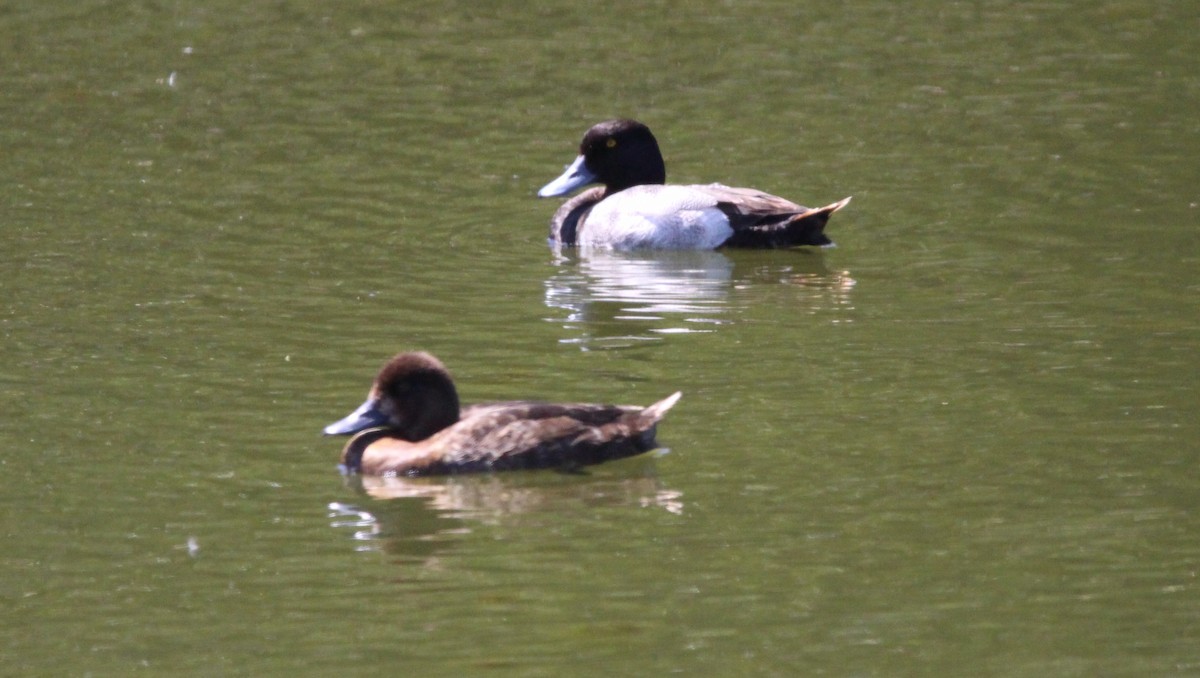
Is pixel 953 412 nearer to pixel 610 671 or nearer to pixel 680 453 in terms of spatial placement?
pixel 680 453

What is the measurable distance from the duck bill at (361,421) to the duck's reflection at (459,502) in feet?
0.73

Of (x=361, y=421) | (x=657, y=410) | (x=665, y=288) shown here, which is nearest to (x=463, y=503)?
(x=361, y=421)

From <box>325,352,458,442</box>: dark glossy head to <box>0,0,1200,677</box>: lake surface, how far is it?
305mm

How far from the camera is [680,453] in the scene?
9.47m

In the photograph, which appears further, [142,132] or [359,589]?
[142,132]

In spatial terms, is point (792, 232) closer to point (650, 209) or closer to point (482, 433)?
point (650, 209)

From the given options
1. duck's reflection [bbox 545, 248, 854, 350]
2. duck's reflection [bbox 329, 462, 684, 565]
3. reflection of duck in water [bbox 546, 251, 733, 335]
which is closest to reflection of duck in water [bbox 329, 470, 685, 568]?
duck's reflection [bbox 329, 462, 684, 565]

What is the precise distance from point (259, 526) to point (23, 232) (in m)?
6.04

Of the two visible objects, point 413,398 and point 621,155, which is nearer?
point 413,398

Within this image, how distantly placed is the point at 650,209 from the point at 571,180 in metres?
0.96

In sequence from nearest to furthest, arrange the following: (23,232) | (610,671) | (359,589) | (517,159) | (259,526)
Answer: (610,671), (359,589), (259,526), (23,232), (517,159)

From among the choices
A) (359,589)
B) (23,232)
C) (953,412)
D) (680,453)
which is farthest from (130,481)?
(23,232)

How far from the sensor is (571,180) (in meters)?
15.8

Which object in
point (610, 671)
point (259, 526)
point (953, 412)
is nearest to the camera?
point (610, 671)
